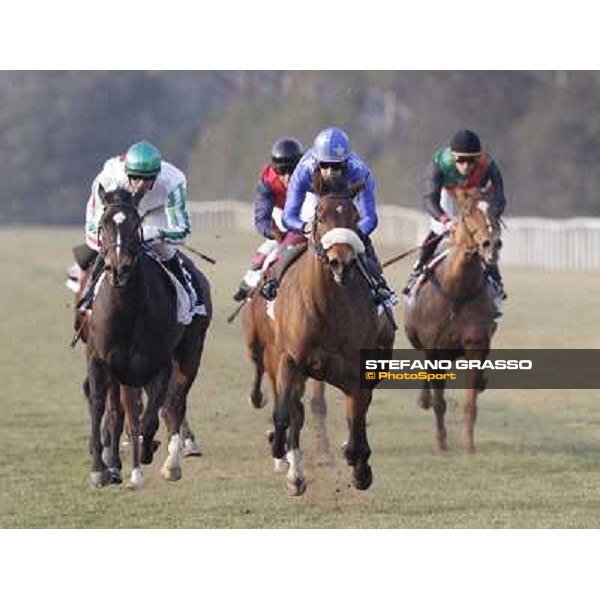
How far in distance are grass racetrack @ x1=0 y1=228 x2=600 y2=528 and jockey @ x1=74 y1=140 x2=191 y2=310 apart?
143cm

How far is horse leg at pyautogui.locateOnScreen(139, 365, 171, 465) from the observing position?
11727mm

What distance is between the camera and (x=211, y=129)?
61500 millimetres

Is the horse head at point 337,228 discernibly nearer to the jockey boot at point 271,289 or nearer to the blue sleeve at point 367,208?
the blue sleeve at point 367,208

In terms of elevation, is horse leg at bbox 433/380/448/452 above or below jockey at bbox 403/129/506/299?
below

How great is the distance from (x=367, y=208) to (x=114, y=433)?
2.21m

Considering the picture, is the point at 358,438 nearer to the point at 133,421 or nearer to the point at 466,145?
the point at 133,421

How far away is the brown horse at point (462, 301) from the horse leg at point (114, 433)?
3054 millimetres

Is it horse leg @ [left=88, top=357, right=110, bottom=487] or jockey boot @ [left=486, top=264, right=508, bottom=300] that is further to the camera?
jockey boot @ [left=486, top=264, right=508, bottom=300]

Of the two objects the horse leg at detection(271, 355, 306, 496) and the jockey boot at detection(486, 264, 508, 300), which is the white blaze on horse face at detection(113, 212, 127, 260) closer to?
the horse leg at detection(271, 355, 306, 496)

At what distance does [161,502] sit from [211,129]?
50.3m

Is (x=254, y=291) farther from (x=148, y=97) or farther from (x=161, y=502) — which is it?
(x=148, y=97)

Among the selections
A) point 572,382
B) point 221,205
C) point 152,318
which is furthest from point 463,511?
point 221,205

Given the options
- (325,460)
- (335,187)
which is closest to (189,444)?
(325,460)

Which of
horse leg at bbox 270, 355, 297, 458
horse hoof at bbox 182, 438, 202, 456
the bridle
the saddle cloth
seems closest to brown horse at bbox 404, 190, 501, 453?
horse hoof at bbox 182, 438, 202, 456
